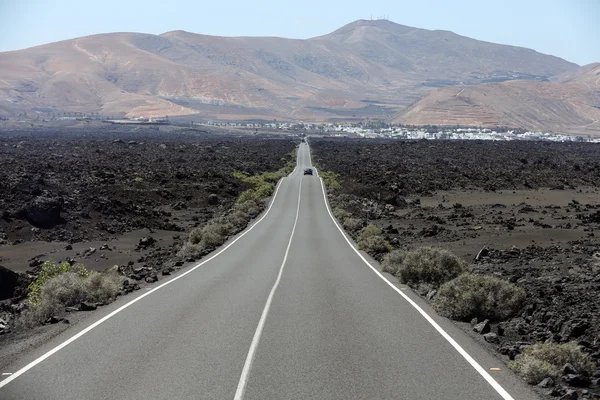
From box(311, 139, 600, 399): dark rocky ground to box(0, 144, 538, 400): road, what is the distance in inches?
56.7

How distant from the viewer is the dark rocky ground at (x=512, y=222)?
509 inches

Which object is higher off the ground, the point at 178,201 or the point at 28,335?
the point at 28,335

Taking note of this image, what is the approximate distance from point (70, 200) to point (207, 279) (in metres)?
28.5

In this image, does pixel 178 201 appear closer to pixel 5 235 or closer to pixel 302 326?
pixel 5 235

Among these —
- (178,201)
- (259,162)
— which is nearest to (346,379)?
(178,201)

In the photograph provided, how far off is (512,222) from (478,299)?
2719 centimetres

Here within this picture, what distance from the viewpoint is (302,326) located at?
12.5 meters

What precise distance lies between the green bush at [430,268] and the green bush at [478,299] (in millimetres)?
3593

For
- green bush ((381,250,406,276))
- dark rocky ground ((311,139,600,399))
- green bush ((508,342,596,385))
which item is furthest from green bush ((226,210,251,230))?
green bush ((508,342,596,385))

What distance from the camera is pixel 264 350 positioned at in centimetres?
1066

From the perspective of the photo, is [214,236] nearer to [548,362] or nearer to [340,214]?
[340,214]

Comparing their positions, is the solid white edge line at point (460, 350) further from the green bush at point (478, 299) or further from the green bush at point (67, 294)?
the green bush at point (67, 294)

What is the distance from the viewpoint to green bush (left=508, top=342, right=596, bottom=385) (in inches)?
360

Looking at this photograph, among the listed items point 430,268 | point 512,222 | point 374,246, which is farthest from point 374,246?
point 512,222
